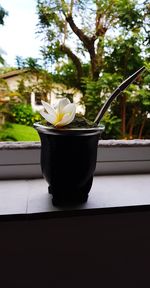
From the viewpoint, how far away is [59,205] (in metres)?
0.60

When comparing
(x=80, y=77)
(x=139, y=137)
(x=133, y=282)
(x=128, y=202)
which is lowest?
(x=133, y=282)

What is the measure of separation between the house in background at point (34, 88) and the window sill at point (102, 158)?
0.12m

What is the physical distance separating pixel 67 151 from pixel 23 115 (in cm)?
27

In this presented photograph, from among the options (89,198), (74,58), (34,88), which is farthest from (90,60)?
(89,198)

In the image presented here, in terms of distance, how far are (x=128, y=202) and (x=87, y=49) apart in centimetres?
43

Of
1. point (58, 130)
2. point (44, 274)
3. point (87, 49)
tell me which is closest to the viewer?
point (58, 130)

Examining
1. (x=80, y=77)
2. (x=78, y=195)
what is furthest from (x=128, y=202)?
(x=80, y=77)

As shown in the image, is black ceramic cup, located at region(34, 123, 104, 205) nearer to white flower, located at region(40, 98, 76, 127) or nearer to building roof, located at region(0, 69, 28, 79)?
white flower, located at region(40, 98, 76, 127)

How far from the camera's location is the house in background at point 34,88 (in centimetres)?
77

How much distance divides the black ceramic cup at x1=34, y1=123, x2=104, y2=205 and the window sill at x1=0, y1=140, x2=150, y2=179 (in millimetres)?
151

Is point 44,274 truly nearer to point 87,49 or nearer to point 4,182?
point 4,182

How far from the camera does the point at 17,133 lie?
2.58 ft

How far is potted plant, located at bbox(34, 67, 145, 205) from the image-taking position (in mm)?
557

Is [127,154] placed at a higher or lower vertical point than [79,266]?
higher
